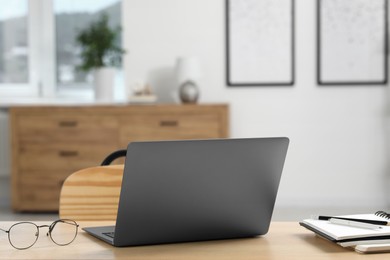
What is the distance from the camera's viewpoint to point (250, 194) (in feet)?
5.47

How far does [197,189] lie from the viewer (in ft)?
5.24

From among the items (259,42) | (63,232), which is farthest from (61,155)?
(63,232)

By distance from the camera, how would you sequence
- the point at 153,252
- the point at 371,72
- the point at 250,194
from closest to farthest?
the point at 153,252
the point at 250,194
the point at 371,72

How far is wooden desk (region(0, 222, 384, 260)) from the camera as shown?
152cm

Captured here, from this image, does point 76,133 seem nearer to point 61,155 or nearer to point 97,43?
point 61,155

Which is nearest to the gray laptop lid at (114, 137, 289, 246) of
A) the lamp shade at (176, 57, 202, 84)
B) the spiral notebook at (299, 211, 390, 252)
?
the spiral notebook at (299, 211, 390, 252)

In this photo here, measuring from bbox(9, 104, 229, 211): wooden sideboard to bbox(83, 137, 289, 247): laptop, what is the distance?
3.74 m

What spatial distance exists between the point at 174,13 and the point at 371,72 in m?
1.59

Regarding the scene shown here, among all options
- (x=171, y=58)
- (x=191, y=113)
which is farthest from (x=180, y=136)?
(x=171, y=58)

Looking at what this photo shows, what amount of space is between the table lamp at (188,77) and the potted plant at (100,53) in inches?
19.1

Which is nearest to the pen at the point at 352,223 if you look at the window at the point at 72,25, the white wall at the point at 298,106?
the white wall at the point at 298,106

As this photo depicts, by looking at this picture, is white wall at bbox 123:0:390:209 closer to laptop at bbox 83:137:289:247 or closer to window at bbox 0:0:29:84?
window at bbox 0:0:29:84

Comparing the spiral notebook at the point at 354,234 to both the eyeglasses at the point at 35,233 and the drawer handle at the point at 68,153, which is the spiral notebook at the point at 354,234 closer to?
the eyeglasses at the point at 35,233

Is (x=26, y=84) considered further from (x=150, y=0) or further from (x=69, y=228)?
(x=69, y=228)
